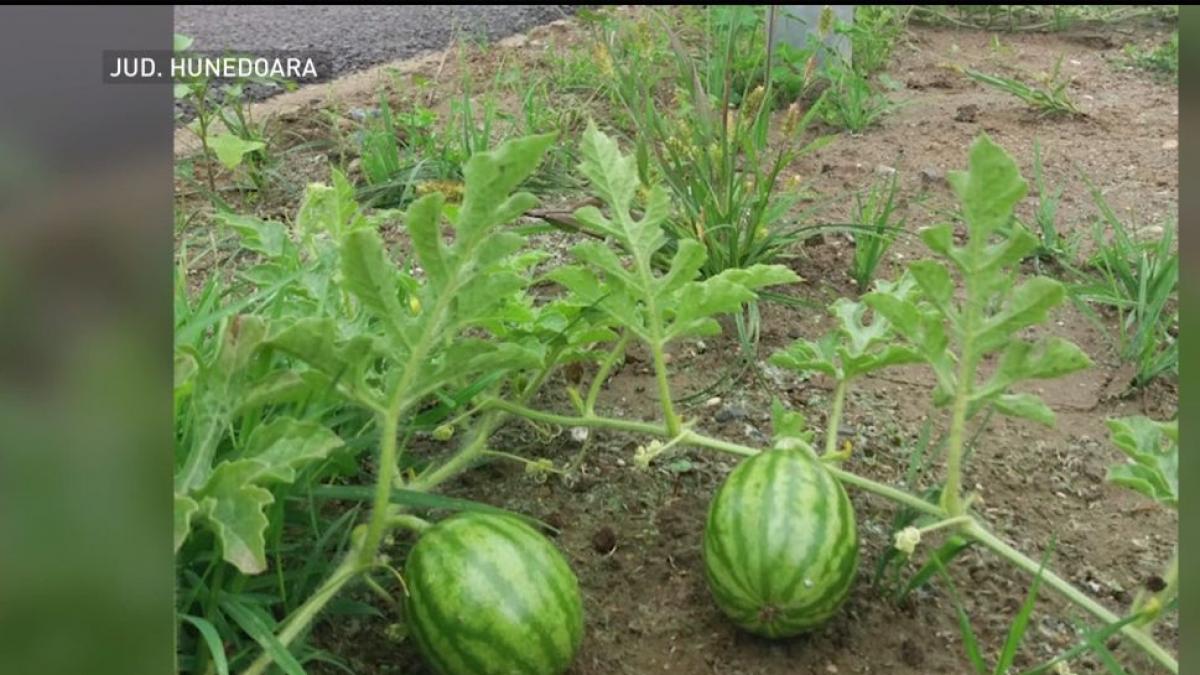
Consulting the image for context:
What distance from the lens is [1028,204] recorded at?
9.80 feet

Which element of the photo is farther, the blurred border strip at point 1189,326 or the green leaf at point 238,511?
the green leaf at point 238,511

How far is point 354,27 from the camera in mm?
5488

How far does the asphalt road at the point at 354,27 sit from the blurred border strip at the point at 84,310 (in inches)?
160

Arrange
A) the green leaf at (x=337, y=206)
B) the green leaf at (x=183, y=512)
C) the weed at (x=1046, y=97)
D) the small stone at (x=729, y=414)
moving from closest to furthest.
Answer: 1. the green leaf at (x=183, y=512)
2. the green leaf at (x=337, y=206)
3. the small stone at (x=729, y=414)
4. the weed at (x=1046, y=97)

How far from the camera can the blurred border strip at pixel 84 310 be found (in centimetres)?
56

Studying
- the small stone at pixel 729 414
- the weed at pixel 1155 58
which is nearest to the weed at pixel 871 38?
the weed at pixel 1155 58

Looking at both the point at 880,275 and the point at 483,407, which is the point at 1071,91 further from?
the point at 483,407

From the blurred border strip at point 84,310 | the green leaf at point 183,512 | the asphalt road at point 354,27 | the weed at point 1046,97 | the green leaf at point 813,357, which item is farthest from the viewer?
the asphalt road at point 354,27

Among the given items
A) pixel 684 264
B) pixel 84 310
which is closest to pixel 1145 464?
pixel 684 264

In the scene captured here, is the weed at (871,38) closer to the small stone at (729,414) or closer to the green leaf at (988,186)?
the small stone at (729,414)

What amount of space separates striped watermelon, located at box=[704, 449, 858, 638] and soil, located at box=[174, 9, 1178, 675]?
0.40 feet

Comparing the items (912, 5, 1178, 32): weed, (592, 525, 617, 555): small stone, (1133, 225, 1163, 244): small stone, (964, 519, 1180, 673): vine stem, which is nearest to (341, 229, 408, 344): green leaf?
(592, 525, 617, 555): small stone

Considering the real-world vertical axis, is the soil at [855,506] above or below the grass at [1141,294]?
below

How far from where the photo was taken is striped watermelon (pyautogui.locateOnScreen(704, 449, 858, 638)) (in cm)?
142
